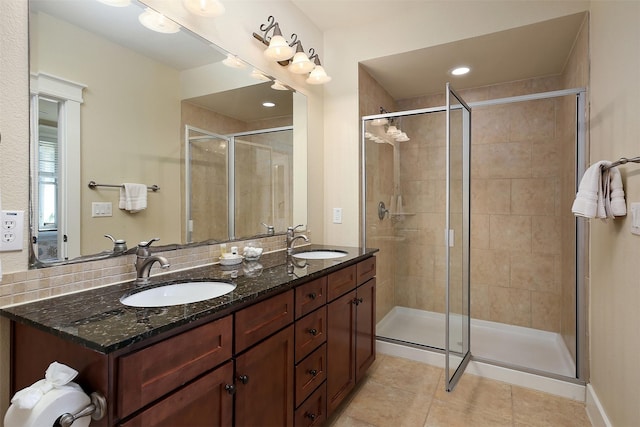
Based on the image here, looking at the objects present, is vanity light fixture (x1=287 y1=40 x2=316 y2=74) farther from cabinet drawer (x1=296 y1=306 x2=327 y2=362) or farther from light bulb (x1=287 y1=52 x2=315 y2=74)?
cabinet drawer (x1=296 y1=306 x2=327 y2=362)

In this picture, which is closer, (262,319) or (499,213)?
(262,319)

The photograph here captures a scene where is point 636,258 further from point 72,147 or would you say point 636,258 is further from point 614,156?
point 72,147

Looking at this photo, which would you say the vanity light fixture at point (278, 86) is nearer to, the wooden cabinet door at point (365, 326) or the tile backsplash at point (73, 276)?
the tile backsplash at point (73, 276)

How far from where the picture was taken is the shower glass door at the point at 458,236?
2160 millimetres

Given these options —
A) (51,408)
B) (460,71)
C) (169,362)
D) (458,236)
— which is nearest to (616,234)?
(458,236)

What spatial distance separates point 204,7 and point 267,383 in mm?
1755

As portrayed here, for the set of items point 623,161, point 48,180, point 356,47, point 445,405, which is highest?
point 356,47

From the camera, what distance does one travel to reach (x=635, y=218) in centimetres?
132

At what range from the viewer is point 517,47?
243 cm

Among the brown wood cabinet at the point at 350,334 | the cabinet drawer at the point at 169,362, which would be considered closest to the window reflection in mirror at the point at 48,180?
the cabinet drawer at the point at 169,362

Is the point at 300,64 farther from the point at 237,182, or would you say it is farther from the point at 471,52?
the point at 471,52

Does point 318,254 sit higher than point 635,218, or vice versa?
point 635,218

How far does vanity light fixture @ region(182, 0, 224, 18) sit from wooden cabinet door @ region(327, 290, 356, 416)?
5.29 ft

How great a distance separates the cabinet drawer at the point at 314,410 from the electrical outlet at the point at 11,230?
125cm
